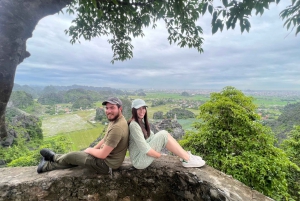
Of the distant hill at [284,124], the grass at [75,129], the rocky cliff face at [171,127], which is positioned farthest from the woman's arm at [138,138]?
the grass at [75,129]

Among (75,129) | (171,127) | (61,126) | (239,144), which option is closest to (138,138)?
(239,144)

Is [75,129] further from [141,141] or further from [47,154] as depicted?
[141,141]

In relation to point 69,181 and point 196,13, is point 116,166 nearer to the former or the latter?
point 69,181

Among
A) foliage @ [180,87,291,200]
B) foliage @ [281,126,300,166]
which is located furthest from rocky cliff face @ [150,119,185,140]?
foliage @ [180,87,291,200]

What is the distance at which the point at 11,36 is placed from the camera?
1.63 m

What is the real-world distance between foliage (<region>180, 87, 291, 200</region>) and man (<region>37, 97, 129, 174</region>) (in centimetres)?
214

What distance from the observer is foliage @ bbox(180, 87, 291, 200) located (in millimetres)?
3094

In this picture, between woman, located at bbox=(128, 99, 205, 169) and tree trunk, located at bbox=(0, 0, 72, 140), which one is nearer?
tree trunk, located at bbox=(0, 0, 72, 140)

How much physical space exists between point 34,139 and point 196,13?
39.2 m

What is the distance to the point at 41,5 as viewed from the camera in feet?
6.15

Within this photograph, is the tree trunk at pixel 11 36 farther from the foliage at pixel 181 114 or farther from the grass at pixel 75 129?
the grass at pixel 75 129

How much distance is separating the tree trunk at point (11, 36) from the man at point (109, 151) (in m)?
1.07

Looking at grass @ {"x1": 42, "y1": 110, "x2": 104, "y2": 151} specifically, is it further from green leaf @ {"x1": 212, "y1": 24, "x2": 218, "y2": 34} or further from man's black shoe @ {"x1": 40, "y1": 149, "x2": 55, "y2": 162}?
green leaf @ {"x1": 212, "y1": 24, "x2": 218, "y2": 34}

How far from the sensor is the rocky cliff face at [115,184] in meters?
2.46
